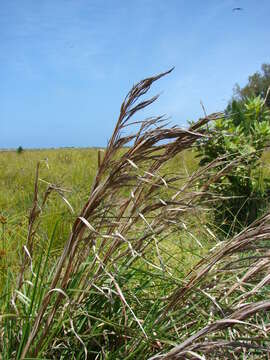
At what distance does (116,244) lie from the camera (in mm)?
1331

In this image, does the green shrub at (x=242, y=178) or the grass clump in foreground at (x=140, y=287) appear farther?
the green shrub at (x=242, y=178)

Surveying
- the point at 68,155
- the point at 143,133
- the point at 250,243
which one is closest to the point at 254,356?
the point at 250,243

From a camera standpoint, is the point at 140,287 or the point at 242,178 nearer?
the point at 140,287

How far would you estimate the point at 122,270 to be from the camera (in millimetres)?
1470

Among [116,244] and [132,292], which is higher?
[116,244]

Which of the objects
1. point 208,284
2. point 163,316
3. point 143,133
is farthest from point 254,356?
point 143,133

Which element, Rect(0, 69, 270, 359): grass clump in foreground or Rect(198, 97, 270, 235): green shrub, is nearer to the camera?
Rect(0, 69, 270, 359): grass clump in foreground

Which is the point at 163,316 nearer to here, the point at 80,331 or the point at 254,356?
the point at 80,331

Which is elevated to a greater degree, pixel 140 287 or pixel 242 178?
pixel 242 178

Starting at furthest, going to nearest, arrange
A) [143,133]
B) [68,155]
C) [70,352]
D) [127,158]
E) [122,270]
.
→ [68,155], [122,270], [70,352], [143,133], [127,158]

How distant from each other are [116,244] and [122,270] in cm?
18

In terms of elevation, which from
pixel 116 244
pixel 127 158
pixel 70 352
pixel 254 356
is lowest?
pixel 254 356

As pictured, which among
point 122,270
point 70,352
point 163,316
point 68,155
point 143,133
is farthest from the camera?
point 68,155

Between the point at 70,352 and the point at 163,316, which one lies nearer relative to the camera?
the point at 163,316
